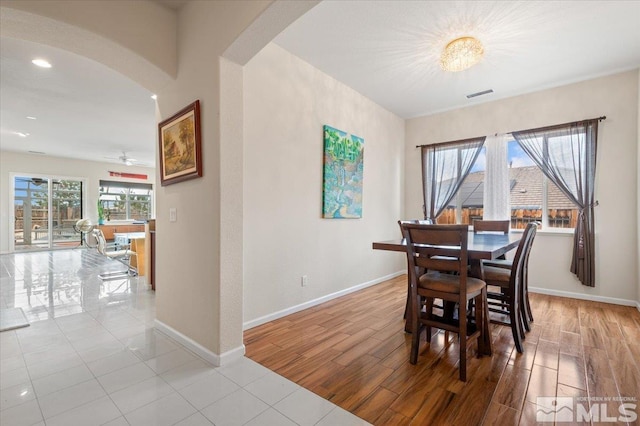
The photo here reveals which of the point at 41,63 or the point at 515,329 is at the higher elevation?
the point at 41,63

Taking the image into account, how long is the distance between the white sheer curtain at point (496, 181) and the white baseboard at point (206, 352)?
4.19 metres

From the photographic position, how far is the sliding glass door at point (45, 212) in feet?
27.2

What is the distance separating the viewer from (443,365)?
2.11 meters

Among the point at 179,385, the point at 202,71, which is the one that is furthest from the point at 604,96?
the point at 179,385


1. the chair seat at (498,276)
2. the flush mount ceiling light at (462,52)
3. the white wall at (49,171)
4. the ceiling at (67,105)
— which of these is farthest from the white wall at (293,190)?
the white wall at (49,171)

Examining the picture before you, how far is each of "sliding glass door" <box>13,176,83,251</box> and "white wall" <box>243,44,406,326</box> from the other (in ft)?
30.9

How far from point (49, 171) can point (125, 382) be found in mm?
Answer: 9803

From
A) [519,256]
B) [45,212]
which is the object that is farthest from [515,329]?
[45,212]

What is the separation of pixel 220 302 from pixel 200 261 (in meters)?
0.39

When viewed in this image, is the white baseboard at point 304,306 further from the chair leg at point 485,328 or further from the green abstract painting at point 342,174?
the chair leg at point 485,328

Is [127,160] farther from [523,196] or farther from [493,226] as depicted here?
[523,196]

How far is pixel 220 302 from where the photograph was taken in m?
2.12

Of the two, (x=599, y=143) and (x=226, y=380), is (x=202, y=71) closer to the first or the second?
(x=226, y=380)

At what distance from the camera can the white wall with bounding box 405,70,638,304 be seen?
3.54 m
